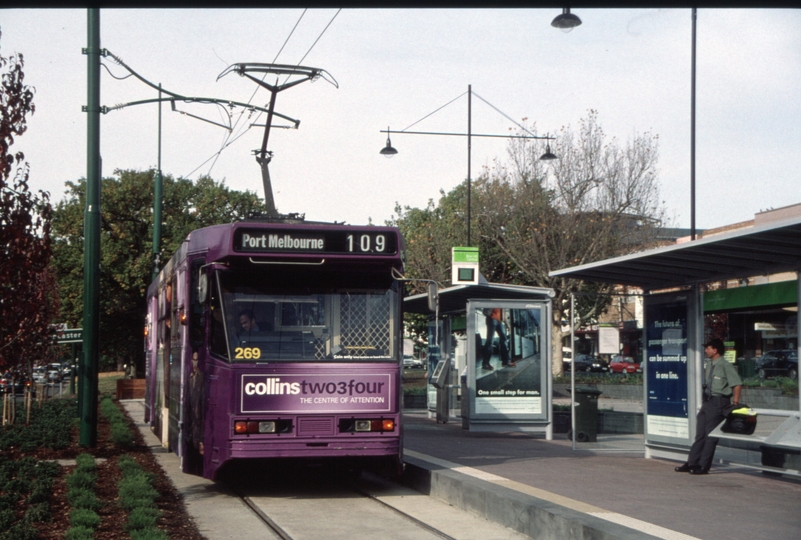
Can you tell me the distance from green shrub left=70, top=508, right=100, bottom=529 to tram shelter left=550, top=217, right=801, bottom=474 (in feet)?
20.2

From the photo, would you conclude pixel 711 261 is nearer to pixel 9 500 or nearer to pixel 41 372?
pixel 9 500

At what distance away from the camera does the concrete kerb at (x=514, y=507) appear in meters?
7.38

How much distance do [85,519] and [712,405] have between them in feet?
22.9

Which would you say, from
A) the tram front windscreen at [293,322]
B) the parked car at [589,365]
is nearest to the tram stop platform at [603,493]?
the tram front windscreen at [293,322]

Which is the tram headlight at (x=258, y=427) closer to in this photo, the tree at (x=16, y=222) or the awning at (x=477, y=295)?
the tree at (x=16, y=222)

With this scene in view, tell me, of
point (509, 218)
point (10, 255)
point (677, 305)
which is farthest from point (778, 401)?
point (10, 255)

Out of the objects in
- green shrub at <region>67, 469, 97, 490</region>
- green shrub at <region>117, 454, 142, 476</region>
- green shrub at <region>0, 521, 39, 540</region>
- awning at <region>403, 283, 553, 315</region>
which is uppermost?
awning at <region>403, 283, 553, 315</region>

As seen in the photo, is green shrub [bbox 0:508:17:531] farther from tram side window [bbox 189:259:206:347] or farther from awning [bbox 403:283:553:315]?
awning [bbox 403:283:553:315]

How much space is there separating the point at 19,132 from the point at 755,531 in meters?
8.56

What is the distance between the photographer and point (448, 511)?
33.4 ft

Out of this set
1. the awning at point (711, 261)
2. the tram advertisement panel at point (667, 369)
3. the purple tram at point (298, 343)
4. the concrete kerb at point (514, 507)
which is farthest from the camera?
the tram advertisement panel at point (667, 369)

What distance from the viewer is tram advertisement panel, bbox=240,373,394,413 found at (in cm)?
1065

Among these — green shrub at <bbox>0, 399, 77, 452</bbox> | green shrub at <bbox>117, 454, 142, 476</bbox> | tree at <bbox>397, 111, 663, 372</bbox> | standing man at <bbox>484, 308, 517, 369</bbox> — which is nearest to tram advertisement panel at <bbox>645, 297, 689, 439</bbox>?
standing man at <bbox>484, 308, 517, 369</bbox>

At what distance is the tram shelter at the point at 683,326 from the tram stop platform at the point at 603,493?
38 cm
